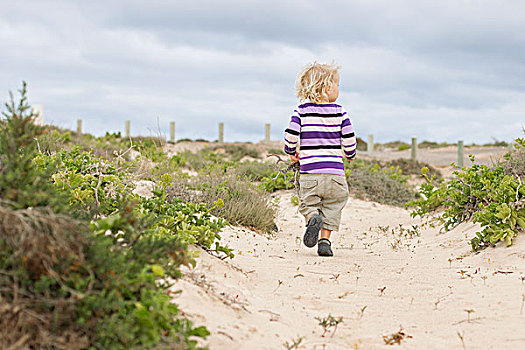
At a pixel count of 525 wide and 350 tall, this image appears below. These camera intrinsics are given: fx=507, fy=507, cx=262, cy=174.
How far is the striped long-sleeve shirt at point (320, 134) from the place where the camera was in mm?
5629

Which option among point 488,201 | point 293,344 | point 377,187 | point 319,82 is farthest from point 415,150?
point 293,344

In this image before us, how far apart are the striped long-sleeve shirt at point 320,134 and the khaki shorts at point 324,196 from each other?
0.08 metres

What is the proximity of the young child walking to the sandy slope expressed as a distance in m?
0.56

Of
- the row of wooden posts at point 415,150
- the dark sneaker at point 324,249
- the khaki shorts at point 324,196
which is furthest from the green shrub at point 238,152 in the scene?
the dark sneaker at point 324,249

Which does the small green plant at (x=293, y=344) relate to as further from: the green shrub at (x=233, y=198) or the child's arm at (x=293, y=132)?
the green shrub at (x=233, y=198)

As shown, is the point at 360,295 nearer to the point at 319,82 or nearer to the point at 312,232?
the point at 312,232

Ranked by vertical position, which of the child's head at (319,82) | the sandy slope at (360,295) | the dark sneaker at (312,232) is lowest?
the sandy slope at (360,295)

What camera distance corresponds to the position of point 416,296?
162 inches

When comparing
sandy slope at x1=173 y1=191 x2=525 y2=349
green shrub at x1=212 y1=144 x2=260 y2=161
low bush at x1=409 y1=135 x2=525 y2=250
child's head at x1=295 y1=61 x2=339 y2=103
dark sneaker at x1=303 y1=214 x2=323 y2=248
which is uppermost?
child's head at x1=295 y1=61 x2=339 y2=103

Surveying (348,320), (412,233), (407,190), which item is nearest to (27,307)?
(348,320)

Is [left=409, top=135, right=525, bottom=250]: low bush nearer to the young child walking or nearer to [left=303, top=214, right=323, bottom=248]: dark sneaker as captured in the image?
the young child walking

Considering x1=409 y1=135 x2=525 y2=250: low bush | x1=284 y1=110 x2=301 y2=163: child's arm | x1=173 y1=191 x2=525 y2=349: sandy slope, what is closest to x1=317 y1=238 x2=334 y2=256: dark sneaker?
x1=173 y1=191 x2=525 y2=349: sandy slope

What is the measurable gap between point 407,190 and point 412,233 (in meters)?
5.17

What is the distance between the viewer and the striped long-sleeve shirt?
563 centimetres
